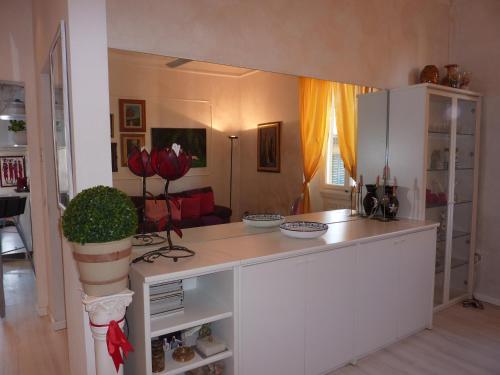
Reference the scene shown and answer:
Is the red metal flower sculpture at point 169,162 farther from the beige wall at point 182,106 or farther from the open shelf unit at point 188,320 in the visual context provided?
the open shelf unit at point 188,320

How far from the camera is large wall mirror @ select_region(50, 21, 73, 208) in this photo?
1.76 meters

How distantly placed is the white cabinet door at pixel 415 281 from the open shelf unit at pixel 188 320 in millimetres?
1388

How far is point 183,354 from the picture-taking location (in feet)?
6.08

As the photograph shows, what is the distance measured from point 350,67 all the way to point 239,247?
1744 millimetres

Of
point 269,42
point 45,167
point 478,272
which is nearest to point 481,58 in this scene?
point 478,272

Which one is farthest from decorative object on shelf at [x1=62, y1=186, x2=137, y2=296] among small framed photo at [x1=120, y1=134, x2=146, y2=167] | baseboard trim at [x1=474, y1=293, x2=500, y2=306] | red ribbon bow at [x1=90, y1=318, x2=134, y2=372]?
baseboard trim at [x1=474, y1=293, x2=500, y2=306]

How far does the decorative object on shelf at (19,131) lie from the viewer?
Answer: 4.70 m

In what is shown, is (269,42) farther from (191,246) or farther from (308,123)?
(191,246)

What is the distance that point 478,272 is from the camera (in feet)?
11.8

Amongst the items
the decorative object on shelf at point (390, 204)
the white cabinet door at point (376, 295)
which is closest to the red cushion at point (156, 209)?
the white cabinet door at point (376, 295)

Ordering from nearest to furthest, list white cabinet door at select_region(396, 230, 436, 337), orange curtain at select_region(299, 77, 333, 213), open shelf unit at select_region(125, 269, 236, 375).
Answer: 1. open shelf unit at select_region(125, 269, 236, 375)
2. orange curtain at select_region(299, 77, 333, 213)
3. white cabinet door at select_region(396, 230, 436, 337)

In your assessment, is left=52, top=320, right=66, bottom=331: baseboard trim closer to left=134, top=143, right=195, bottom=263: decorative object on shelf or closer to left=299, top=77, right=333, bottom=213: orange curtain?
left=134, top=143, right=195, bottom=263: decorative object on shelf

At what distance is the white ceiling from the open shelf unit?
1.13 metres

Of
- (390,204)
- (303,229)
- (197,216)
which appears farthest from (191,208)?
(390,204)
